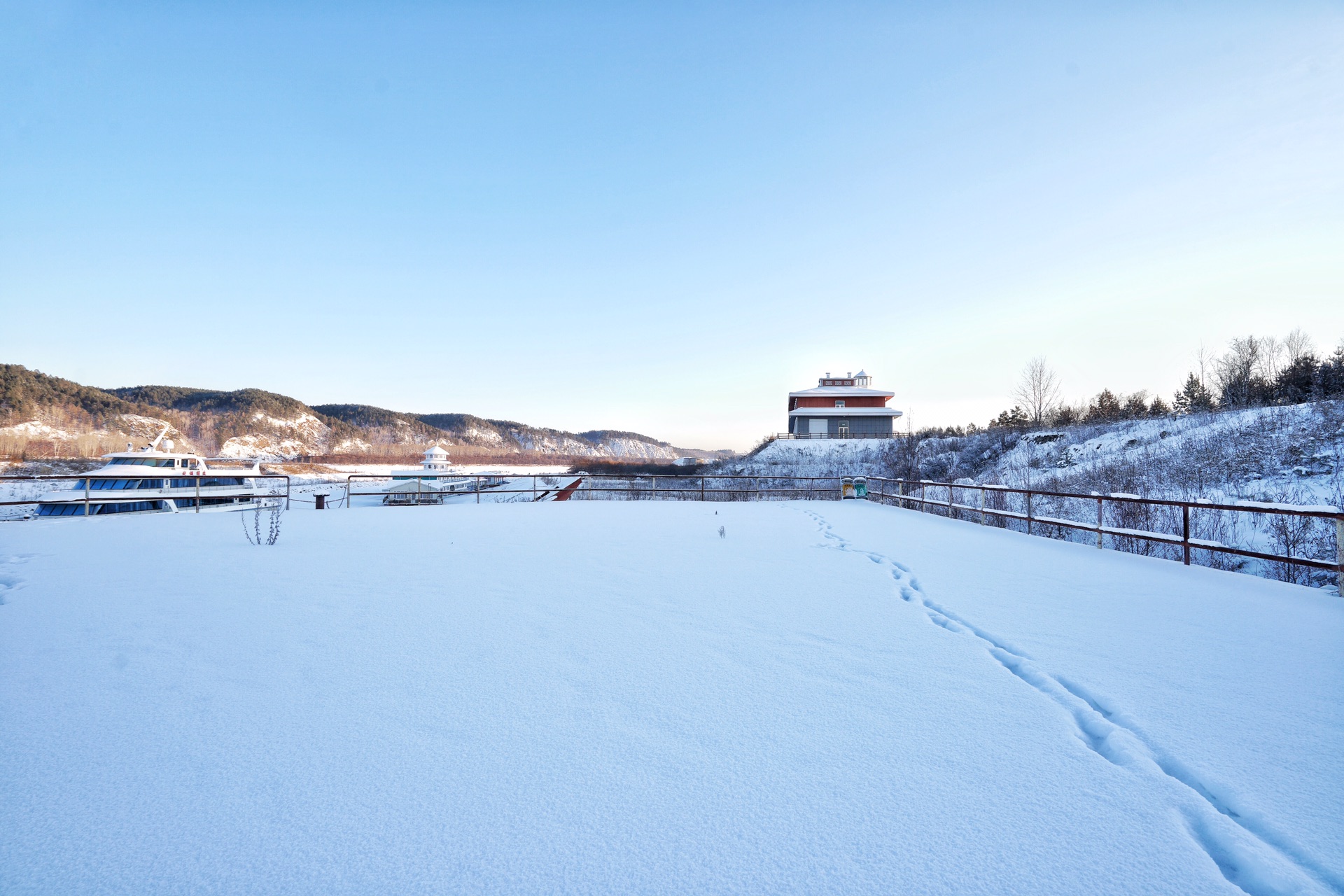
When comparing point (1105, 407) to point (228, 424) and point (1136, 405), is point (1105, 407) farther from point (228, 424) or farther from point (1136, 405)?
point (228, 424)

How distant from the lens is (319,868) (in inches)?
73.2

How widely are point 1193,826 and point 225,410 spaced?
15083 centimetres

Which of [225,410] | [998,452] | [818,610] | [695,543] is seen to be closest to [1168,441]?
[998,452]

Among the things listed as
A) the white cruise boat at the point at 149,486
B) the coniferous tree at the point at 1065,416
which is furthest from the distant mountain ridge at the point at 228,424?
the coniferous tree at the point at 1065,416

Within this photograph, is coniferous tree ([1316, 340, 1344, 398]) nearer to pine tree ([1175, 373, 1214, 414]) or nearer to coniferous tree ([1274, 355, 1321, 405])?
coniferous tree ([1274, 355, 1321, 405])

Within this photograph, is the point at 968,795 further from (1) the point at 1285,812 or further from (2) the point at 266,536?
(2) the point at 266,536

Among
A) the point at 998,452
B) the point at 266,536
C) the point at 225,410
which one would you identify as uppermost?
the point at 225,410

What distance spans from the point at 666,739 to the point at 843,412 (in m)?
53.2

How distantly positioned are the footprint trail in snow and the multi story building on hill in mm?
49891

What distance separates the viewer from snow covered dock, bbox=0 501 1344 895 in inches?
75.0

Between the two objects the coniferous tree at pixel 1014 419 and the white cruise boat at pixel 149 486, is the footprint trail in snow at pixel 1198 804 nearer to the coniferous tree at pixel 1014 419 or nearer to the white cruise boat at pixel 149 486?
the white cruise boat at pixel 149 486

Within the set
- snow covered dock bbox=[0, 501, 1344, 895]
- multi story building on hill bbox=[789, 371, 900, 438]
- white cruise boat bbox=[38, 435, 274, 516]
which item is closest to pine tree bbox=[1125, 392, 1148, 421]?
multi story building on hill bbox=[789, 371, 900, 438]

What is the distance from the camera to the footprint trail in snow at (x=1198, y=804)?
6.10ft

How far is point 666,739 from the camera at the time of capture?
2754 millimetres
